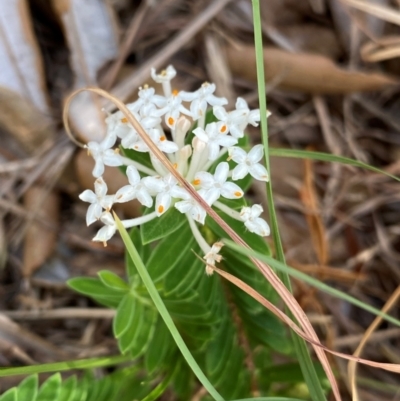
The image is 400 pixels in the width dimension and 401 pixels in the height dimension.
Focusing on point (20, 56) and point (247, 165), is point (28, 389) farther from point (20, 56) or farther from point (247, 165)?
point (20, 56)

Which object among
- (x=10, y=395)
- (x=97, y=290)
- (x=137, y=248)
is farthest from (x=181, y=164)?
(x=10, y=395)

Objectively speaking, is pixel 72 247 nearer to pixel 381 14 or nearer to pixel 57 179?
pixel 57 179

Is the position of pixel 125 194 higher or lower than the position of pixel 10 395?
higher

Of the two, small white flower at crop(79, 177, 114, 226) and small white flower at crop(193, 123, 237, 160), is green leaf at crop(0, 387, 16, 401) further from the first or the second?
small white flower at crop(193, 123, 237, 160)

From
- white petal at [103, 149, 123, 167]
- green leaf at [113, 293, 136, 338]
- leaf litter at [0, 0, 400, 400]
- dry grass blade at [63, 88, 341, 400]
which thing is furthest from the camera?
leaf litter at [0, 0, 400, 400]

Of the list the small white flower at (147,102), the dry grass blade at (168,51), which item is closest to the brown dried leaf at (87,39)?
the dry grass blade at (168,51)

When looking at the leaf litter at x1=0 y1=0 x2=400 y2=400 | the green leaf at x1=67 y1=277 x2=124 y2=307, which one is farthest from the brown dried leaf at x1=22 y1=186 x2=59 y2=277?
the green leaf at x1=67 y1=277 x2=124 y2=307
